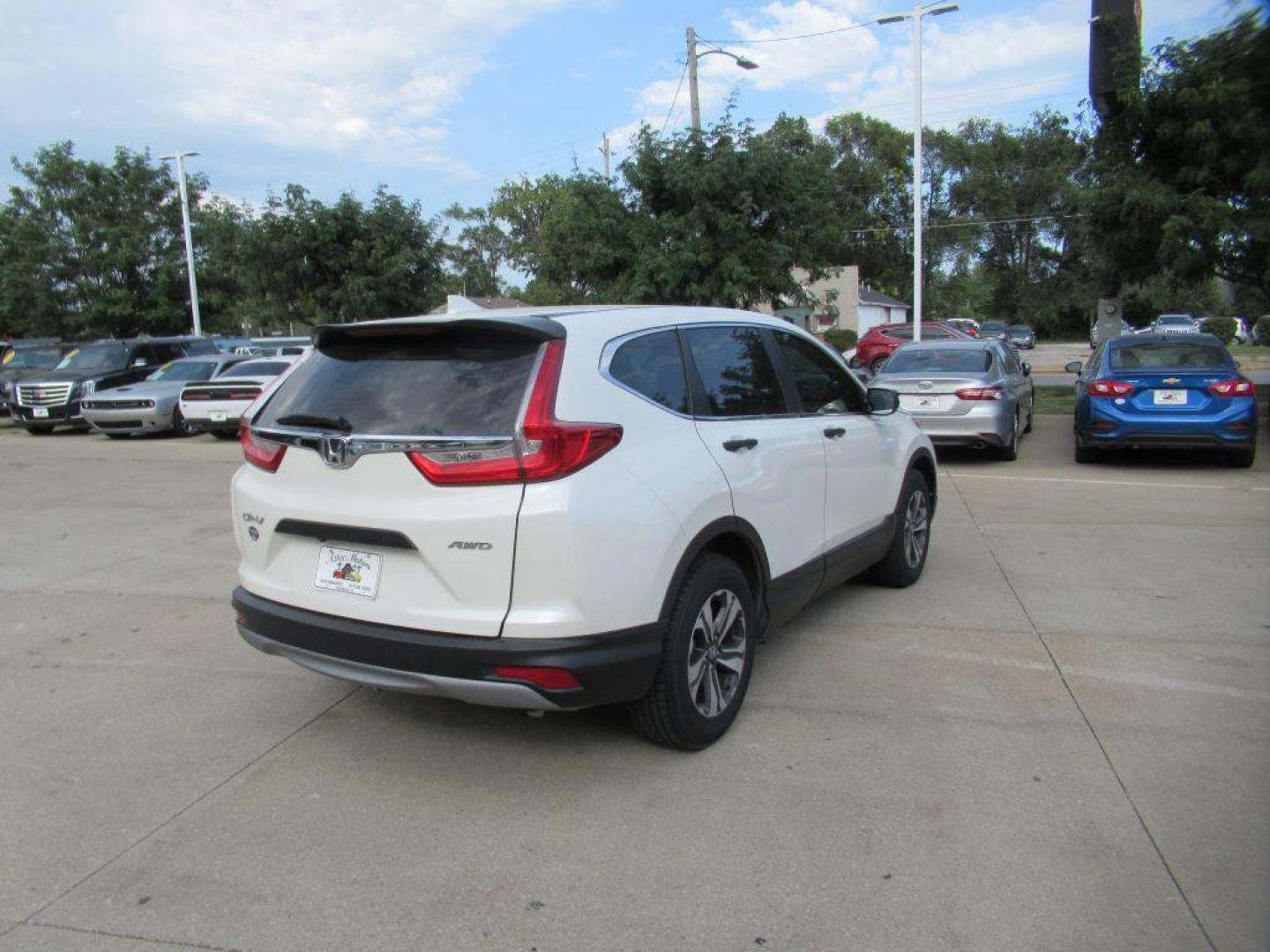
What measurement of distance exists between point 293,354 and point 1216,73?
2006cm

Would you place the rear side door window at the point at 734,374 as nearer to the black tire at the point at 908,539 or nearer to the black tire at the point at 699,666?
the black tire at the point at 699,666

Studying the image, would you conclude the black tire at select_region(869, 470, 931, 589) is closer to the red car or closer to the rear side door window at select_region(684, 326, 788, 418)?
the rear side door window at select_region(684, 326, 788, 418)

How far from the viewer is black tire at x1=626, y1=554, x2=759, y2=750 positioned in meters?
3.51

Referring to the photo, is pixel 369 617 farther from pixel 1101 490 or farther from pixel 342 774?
pixel 1101 490

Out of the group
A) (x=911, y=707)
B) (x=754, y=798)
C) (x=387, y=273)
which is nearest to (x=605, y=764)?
(x=754, y=798)

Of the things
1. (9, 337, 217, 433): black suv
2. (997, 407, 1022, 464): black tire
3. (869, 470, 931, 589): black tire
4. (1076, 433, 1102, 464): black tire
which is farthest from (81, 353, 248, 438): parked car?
(869, 470, 931, 589): black tire

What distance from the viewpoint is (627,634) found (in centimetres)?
330

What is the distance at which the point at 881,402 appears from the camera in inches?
215

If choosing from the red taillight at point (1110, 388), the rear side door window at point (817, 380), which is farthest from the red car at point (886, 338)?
the rear side door window at point (817, 380)

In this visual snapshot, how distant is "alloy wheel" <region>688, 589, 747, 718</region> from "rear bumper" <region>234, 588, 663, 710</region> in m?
0.32

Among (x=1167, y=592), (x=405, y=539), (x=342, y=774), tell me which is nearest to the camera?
(x=405, y=539)

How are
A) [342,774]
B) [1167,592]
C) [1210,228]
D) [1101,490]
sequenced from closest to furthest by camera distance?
[342,774]
[1167,592]
[1101,490]
[1210,228]

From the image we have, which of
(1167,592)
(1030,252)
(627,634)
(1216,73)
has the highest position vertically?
(1030,252)

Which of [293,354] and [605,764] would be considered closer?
[605,764]
